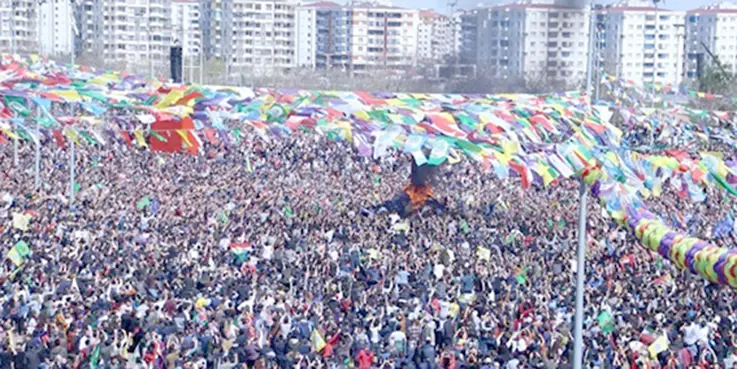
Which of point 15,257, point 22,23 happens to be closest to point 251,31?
point 22,23

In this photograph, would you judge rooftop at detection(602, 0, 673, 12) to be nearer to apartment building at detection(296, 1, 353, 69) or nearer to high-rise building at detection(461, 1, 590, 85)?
apartment building at detection(296, 1, 353, 69)

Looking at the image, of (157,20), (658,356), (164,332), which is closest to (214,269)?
(164,332)

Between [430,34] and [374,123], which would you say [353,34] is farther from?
[374,123]

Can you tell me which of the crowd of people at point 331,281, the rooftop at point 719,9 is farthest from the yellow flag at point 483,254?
the rooftop at point 719,9

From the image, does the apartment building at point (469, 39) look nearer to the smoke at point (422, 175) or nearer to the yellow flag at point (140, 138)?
the smoke at point (422, 175)

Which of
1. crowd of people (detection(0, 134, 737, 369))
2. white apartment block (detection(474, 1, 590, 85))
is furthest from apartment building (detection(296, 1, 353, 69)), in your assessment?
crowd of people (detection(0, 134, 737, 369))

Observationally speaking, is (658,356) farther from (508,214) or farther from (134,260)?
(508,214)
